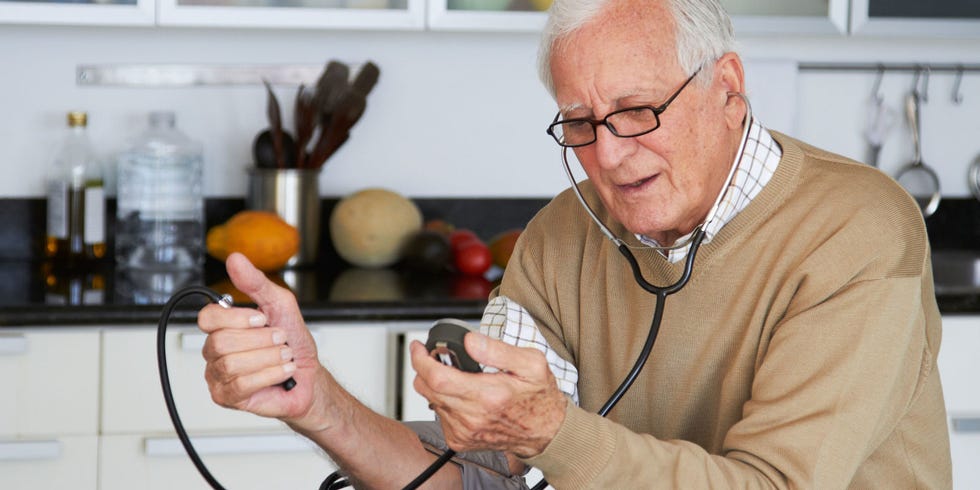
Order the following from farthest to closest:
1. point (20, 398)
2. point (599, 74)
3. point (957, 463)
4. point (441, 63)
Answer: point (441, 63), point (957, 463), point (20, 398), point (599, 74)

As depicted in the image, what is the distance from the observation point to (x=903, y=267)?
1.25 metres

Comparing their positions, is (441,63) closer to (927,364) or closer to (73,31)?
(73,31)

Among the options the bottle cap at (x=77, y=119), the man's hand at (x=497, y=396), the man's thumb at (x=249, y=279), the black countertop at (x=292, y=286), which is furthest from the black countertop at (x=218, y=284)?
the man's hand at (x=497, y=396)

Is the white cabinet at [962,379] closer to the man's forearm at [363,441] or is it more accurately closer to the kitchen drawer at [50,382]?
the man's forearm at [363,441]

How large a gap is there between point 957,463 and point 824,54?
3.36 feet

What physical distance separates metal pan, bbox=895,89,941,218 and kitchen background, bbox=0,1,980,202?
0.03 meters

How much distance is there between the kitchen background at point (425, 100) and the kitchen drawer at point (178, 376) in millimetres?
642

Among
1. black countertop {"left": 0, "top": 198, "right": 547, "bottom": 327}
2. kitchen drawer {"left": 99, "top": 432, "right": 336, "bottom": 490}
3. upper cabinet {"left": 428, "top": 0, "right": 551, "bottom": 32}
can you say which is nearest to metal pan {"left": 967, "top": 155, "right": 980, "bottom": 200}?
black countertop {"left": 0, "top": 198, "right": 547, "bottom": 327}

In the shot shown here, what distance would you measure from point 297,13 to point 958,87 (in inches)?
63.2

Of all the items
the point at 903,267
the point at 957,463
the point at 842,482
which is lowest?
the point at 957,463

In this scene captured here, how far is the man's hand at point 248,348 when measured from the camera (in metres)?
1.18

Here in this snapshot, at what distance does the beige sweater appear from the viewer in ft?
3.72

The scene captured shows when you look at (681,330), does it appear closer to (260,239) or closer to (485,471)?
(485,471)

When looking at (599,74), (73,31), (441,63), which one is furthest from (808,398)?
(73,31)
